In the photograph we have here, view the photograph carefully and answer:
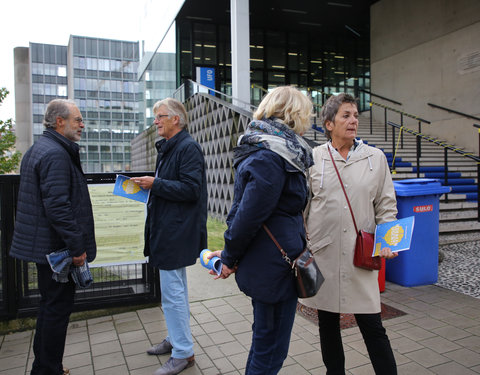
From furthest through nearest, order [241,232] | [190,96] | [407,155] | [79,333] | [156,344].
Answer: [190,96] → [407,155] → [79,333] → [156,344] → [241,232]

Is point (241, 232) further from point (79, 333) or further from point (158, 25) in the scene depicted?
point (158, 25)

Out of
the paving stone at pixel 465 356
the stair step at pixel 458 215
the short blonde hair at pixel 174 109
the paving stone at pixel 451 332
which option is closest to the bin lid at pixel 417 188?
the paving stone at pixel 451 332

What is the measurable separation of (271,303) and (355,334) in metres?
1.94

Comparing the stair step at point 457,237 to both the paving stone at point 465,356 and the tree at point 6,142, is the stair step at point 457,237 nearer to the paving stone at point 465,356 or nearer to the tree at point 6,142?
the paving stone at point 465,356

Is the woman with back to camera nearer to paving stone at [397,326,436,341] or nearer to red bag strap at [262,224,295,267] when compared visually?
red bag strap at [262,224,295,267]

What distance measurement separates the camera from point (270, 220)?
76.4 inches

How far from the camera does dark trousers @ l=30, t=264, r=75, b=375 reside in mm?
2623

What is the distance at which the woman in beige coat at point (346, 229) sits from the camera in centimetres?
232

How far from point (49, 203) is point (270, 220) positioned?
4.75 feet

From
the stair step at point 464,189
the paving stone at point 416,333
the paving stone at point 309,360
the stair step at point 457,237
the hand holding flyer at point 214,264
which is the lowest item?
the paving stone at point 309,360

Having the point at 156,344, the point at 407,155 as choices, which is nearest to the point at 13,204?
the point at 156,344

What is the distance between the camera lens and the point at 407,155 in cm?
1038

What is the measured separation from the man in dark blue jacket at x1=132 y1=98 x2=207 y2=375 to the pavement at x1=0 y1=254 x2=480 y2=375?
0.29 meters

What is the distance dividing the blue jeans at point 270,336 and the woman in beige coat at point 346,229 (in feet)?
1.61
